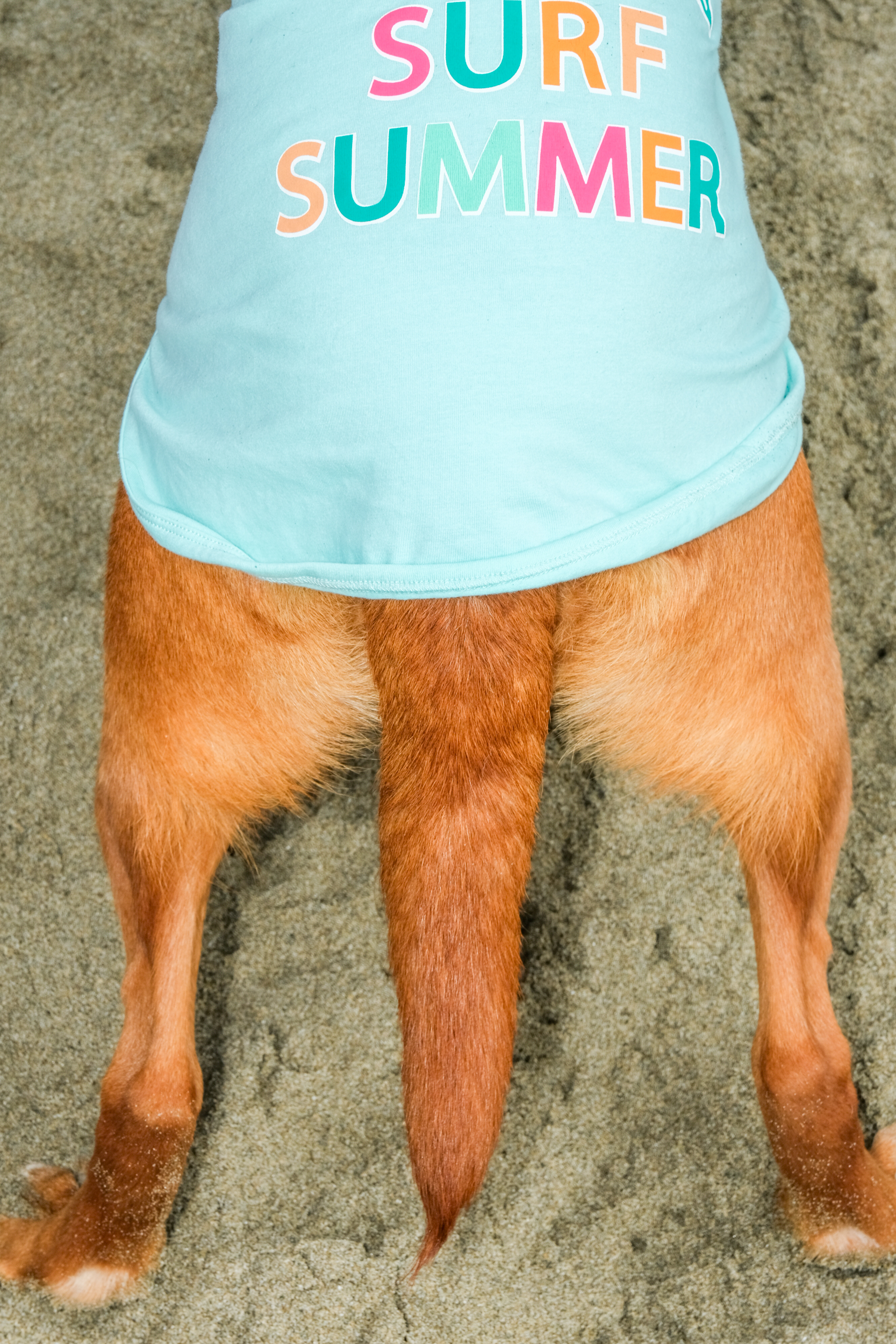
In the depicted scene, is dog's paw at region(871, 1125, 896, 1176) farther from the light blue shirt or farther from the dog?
the light blue shirt

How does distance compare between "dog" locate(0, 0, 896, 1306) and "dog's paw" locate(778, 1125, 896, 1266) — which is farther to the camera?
"dog's paw" locate(778, 1125, 896, 1266)

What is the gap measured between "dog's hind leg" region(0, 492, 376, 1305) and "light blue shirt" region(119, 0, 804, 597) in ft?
0.35

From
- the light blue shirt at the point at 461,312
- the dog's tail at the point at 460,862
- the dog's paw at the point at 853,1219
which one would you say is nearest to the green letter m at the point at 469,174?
the light blue shirt at the point at 461,312

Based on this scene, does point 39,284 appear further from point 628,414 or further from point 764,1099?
point 764,1099

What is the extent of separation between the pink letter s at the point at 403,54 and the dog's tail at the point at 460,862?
421 mm

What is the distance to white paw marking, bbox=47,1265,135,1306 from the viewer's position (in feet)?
4.16

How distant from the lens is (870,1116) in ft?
4.58

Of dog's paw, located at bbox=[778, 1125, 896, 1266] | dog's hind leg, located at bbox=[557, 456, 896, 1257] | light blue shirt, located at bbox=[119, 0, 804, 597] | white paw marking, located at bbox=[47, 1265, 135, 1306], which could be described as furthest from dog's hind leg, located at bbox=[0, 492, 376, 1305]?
dog's paw, located at bbox=[778, 1125, 896, 1266]

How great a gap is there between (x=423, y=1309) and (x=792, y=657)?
0.93 metres

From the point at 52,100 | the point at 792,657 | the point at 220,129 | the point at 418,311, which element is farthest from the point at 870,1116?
the point at 52,100

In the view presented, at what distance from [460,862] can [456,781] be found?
69 mm

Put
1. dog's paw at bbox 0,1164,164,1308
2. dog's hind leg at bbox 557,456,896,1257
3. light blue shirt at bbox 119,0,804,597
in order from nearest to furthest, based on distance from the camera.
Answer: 1. light blue shirt at bbox 119,0,804,597
2. dog's hind leg at bbox 557,456,896,1257
3. dog's paw at bbox 0,1164,164,1308

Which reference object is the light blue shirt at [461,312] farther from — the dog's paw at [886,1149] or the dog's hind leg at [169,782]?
the dog's paw at [886,1149]

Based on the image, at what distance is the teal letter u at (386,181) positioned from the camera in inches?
33.9
